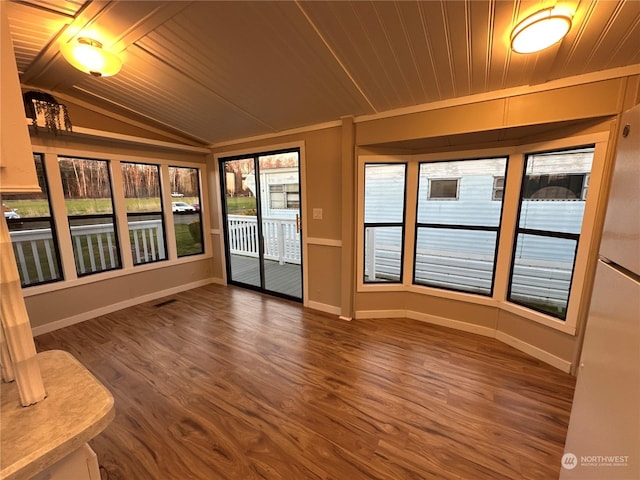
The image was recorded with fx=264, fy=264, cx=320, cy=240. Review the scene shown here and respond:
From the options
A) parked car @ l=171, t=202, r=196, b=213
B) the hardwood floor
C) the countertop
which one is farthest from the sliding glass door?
the countertop

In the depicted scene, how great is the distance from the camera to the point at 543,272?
2.51 meters

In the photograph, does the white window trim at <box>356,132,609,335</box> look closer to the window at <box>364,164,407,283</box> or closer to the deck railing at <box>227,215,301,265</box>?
the window at <box>364,164,407,283</box>

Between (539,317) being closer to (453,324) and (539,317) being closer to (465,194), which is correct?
(453,324)

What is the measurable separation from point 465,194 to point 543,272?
1.05 m

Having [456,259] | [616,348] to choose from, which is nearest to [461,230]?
[456,259]

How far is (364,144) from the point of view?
291cm

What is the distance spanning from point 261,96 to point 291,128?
0.77m

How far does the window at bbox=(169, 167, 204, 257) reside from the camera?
13.8 ft

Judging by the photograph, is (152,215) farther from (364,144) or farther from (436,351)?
(436,351)

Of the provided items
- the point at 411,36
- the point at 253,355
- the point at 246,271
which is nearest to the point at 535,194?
the point at 411,36

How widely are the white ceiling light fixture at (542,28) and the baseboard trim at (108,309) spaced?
467 cm

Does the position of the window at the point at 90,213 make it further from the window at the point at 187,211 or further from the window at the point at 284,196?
the window at the point at 284,196

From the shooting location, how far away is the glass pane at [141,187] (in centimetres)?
367

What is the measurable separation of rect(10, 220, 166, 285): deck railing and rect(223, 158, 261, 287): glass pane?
1.11m
